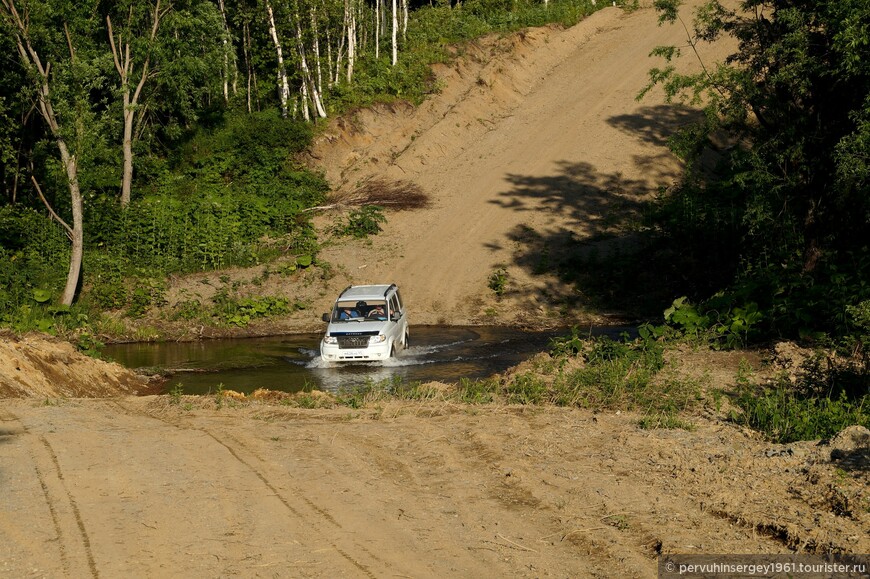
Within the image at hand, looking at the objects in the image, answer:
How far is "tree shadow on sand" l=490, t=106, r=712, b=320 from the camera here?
2981 centimetres

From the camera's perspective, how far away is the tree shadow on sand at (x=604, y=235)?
29.8 meters

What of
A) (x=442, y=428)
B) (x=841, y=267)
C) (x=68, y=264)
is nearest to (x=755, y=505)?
(x=442, y=428)

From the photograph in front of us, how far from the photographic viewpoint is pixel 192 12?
112 ft

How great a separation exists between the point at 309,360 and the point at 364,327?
2404 mm

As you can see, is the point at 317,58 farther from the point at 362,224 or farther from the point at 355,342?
the point at 355,342

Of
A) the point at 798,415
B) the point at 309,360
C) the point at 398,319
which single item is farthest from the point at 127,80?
the point at 798,415

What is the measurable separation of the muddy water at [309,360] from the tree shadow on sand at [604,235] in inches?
121

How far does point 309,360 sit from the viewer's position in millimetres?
24625

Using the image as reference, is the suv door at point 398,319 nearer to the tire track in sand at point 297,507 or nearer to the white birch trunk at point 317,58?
the tire track in sand at point 297,507

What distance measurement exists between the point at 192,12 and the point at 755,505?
29.3 meters

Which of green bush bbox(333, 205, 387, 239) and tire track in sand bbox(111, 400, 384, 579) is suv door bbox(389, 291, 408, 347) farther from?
tire track in sand bbox(111, 400, 384, 579)

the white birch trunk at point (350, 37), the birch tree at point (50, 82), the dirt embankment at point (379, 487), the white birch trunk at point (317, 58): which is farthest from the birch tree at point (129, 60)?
the dirt embankment at point (379, 487)

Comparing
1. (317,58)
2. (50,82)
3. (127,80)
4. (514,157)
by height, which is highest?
(317,58)

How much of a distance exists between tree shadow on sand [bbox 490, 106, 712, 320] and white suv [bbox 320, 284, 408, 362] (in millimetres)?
7571
